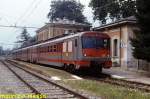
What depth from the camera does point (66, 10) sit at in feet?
337

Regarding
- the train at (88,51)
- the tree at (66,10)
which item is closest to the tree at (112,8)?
the train at (88,51)

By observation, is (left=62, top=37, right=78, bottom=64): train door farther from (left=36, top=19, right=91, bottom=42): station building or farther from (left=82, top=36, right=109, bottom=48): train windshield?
(left=36, top=19, right=91, bottom=42): station building

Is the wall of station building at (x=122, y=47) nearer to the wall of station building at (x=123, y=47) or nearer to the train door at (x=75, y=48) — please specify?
the wall of station building at (x=123, y=47)

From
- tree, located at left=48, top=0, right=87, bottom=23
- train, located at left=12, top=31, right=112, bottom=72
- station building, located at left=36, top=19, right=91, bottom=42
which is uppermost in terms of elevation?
tree, located at left=48, top=0, right=87, bottom=23

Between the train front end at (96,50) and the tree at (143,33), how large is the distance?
1964mm

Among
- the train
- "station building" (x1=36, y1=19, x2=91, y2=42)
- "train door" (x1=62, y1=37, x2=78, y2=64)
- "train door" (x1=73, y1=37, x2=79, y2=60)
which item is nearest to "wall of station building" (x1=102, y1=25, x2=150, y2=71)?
"train door" (x1=62, y1=37, x2=78, y2=64)

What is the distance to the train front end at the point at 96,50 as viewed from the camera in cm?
2520

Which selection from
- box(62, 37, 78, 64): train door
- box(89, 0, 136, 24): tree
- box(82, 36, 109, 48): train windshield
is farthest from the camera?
box(89, 0, 136, 24): tree

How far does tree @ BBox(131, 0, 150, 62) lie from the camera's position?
82.4 feet

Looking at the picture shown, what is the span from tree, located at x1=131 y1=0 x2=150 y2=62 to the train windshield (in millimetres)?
2025

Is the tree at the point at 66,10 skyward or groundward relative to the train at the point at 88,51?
skyward

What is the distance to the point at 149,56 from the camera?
24.9 meters

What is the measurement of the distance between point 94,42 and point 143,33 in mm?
→ 3264

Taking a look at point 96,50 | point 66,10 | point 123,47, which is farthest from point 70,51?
point 66,10
